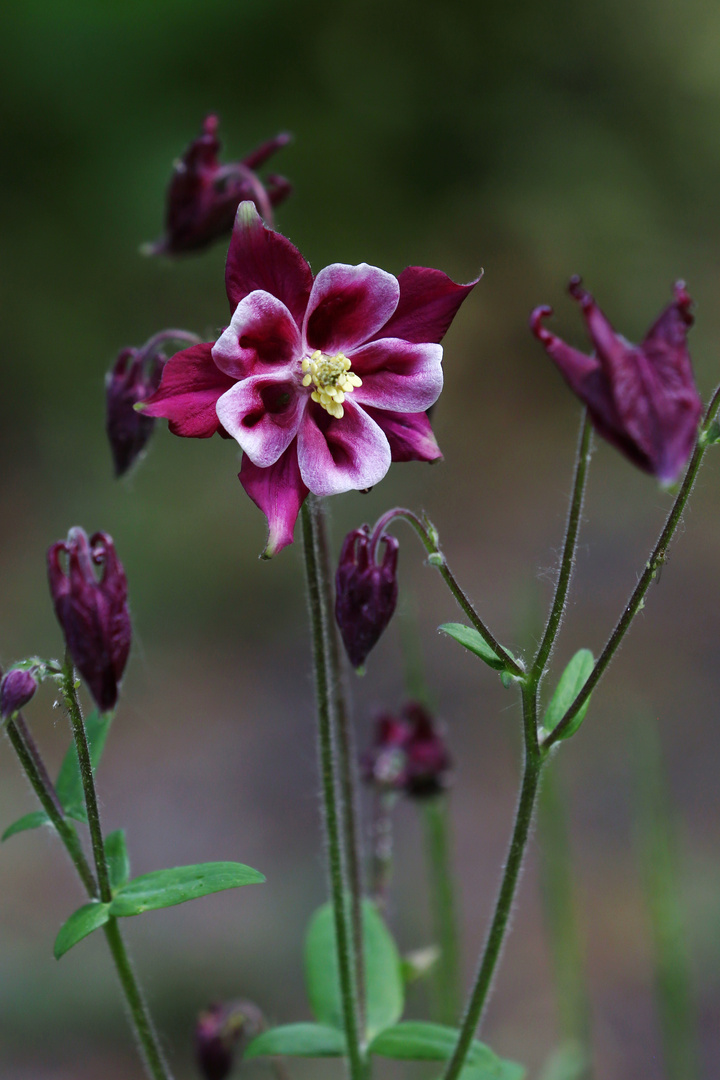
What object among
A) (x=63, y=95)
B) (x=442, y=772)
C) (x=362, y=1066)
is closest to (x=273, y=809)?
(x=442, y=772)

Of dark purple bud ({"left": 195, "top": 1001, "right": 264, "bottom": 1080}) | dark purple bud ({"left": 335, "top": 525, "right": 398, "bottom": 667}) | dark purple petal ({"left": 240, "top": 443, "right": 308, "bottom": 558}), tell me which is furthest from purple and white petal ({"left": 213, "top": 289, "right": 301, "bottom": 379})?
dark purple bud ({"left": 195, "top": 1001, "right": 264, "bottom": 1080})

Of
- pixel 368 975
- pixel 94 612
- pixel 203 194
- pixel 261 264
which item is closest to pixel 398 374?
pixel 261 264

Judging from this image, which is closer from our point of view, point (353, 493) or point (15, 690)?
point (15, 690)

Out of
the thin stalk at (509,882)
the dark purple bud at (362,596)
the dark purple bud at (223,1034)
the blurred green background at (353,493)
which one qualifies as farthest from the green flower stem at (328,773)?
the blurred green background at (353,493)

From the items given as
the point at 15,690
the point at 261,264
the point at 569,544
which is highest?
the point at 261,264

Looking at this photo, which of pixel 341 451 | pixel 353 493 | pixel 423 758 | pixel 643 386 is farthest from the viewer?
pixel 353 493

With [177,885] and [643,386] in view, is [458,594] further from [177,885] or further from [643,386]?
[177,885]

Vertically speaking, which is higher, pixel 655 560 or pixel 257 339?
pixel 257 339

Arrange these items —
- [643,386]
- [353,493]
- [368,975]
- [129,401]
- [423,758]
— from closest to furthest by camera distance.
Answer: [643,386] → [129,401] → [368,975] → [423,758] → [353,493]
